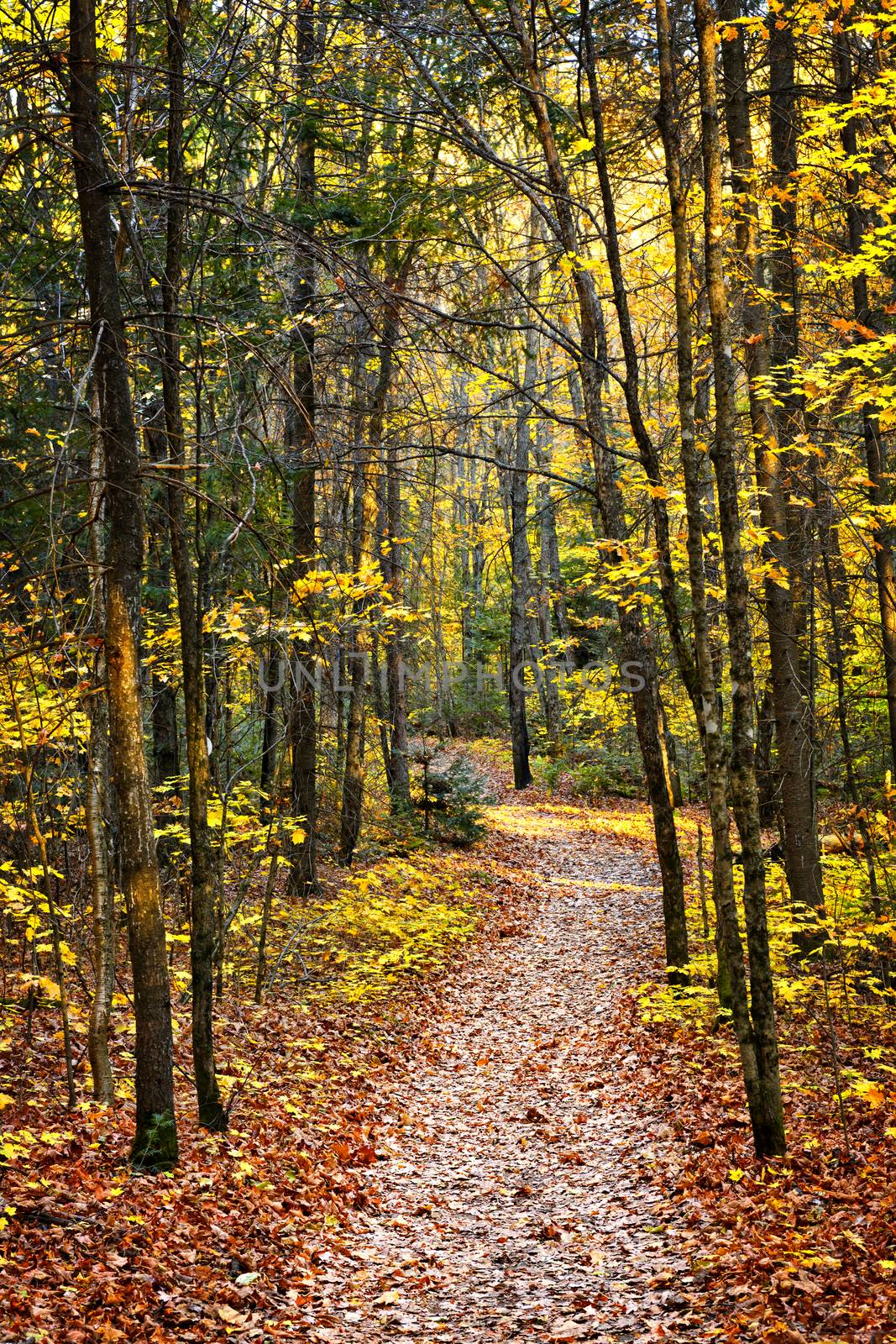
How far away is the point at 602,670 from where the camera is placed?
23.1 metres

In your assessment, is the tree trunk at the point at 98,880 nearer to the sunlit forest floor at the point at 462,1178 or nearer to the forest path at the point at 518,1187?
the sunlit forest floor at the point at 462,1178

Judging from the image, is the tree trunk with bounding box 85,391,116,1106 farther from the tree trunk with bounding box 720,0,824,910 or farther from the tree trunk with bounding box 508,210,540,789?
the tree trunk with bounding box 508,210,540,789

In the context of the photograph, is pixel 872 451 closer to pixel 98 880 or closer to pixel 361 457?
pixel 361 457

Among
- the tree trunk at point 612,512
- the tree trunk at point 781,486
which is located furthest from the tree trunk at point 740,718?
the tree trunk at point 781,486

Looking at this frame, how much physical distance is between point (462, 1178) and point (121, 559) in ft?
15.6

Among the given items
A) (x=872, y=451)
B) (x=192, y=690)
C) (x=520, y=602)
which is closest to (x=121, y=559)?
(x=192, y=690)

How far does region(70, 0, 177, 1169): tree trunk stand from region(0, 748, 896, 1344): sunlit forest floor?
942 millimetres

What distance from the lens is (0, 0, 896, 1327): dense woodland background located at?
16.4 ft

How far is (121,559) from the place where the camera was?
190 inches

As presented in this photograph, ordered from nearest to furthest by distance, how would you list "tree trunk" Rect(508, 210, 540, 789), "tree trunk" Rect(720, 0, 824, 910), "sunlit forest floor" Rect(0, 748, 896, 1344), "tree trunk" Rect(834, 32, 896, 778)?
1. "sunlit forest floor" Rect(0, 748, 896, 1344)
2. "tree trunk" Rect(834, 32, 896, 778)
3. "tree trunk" Rect(720, 0, 824, 910)
4. "tree trunk" Rect(508, 210, 540, 789)

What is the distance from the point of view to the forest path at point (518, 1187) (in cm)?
455

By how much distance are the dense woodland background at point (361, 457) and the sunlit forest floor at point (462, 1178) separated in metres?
0.22

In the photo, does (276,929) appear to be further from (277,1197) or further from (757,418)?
(757,418)

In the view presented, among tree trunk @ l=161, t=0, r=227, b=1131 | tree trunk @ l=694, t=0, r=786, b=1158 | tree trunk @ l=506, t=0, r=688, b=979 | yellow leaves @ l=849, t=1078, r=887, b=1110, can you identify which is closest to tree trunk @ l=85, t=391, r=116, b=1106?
tree trunk @ l=161, t=0, r=227, b=1131
